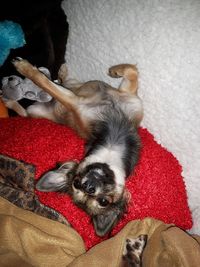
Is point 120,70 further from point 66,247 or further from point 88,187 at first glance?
point 66,247

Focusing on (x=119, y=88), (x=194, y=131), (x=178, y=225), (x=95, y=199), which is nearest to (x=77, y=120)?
A: (x=119, y=88)

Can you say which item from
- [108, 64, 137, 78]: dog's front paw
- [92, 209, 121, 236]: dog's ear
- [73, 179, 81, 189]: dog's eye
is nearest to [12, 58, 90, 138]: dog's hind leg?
[108, 64, 137, 78]: dog's front paw

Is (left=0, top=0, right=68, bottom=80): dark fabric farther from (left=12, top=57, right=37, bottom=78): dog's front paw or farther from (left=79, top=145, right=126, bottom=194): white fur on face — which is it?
(left=79, top=145, right=126, bottom=194): white fur on face

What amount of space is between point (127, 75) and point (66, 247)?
1.55 meters

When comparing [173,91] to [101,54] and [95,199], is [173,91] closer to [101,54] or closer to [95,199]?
[101,54]

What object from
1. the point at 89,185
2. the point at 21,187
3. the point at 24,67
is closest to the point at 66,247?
the point at 89,185

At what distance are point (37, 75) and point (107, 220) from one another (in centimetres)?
148

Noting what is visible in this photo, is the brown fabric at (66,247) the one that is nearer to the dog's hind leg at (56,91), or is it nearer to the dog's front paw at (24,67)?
the dog's hind leg at (56,91)

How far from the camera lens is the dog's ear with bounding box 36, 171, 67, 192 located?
9.95 feet

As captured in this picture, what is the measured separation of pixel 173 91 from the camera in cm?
304

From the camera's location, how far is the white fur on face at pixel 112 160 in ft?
10.2

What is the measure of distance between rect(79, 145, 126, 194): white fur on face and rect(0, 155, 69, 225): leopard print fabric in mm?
461

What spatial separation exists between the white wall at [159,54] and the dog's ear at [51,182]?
0.99 m

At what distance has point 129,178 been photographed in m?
3.27
